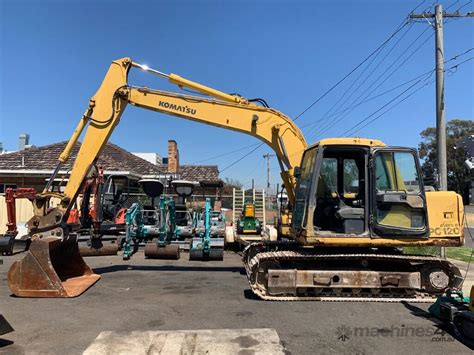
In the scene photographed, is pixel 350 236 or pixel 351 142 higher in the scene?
pixel 351 142

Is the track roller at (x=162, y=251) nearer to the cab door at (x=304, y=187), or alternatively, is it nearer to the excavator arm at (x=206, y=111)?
the excavator arm at (x=206, y=111)

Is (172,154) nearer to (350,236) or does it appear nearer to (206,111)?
(206,111)

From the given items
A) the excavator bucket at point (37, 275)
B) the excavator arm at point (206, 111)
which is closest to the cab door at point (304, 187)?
the excavator arm at point (206, 111)

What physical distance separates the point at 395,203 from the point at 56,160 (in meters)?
22.7

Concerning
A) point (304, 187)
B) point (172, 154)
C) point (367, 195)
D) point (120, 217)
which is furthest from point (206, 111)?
point (172, 154)

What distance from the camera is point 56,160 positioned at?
25422mm

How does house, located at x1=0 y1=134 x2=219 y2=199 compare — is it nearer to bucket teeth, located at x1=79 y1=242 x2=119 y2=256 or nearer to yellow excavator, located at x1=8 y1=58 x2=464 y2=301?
bucket teeth, located at x1=79 y1=242 x2=119 y2=256

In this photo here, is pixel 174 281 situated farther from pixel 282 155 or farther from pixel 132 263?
pixel 282 155

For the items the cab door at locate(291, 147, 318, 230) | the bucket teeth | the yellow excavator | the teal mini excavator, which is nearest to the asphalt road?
the yellow excavator

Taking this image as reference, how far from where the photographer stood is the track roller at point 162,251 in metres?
12.0

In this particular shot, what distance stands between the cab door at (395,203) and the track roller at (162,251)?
6405mm

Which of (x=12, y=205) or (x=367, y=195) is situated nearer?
(x=367, y=195)

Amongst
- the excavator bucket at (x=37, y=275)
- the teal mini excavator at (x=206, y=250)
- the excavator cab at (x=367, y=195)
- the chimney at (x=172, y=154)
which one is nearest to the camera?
the excavator bucket at (x=37, y=275)

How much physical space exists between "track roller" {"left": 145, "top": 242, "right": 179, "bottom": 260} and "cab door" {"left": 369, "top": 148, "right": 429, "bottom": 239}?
641 centimetres
